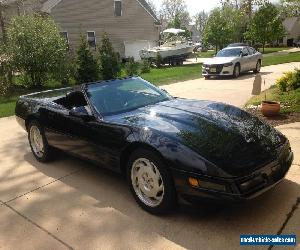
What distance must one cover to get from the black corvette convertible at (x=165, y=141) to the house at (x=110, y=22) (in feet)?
79.0

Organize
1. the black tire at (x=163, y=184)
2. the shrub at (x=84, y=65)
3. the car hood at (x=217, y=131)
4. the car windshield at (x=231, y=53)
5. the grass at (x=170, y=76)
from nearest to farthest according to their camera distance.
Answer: the car hood at (x=217, y=131), the black tire at (x=163, y=184), the grass at (x=170, y=76), the shrub at (x=84, y=65), the car windshield at (x=231, y=53)

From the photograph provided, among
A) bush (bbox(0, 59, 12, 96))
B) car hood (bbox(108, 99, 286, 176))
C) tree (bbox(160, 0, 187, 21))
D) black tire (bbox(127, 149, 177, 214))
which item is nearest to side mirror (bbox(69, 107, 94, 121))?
car hood (bbox(108, 99, 286, 176))

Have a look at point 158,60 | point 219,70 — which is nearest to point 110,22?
point 158,60

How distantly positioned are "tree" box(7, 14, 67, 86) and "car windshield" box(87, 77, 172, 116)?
38.6 ft

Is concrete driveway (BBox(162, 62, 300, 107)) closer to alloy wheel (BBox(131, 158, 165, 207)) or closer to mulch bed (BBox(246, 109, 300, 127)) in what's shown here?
mulch bed (BBox(246, 109, 300, 127))

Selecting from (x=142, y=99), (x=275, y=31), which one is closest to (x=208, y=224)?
(x=142, y=99)

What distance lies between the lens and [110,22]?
108ft

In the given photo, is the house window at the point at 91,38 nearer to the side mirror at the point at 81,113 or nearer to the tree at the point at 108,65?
the tree at the point at 108,65

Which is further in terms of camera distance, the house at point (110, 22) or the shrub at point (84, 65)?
the house at point (110, 22)

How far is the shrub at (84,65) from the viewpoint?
16547 mm

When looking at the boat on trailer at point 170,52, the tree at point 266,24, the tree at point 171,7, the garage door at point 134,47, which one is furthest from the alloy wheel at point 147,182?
the tree at point 171,7

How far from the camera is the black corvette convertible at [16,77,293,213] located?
3.28 m

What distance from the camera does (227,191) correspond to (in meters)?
3.15

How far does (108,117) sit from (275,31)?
34.8 metres
